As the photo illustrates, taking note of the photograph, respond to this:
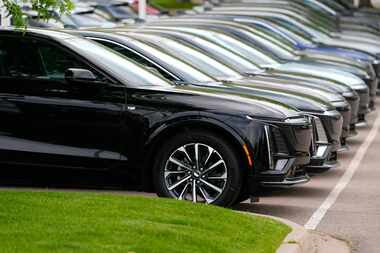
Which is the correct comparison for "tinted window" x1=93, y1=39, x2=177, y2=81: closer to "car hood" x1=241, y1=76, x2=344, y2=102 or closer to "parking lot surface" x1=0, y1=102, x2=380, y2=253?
"parking lot surface" x1=0, y1=102, x2=380, y2=253

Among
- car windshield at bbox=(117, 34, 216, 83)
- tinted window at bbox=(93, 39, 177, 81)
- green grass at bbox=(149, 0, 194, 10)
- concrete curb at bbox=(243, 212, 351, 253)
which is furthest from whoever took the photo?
green grass at bbox=(149, 0, 194, 10)

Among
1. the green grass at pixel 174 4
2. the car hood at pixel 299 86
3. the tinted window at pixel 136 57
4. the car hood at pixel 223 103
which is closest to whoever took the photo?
the car hood at pixel 223 103

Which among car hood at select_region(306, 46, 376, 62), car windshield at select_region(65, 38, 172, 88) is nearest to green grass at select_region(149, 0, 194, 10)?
car hood at select_region(306, 46, 376, 62)

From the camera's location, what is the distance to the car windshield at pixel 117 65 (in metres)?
12.2

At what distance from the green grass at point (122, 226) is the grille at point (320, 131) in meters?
4.05

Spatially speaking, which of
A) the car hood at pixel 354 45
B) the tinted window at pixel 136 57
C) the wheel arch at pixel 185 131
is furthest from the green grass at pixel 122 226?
the car hood at pixel 354 45

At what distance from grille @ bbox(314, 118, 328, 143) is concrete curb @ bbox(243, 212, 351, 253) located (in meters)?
3.94

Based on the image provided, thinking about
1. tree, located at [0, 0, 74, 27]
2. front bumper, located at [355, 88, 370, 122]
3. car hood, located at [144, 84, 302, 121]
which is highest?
tree, located at [0, 0, 74, 27]

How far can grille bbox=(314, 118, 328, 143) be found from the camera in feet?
48.4

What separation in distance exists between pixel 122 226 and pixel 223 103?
2.77m

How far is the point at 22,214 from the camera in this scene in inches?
387

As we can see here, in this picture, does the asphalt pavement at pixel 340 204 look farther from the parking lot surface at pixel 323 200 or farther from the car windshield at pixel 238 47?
the car windshield at pixel 238 47

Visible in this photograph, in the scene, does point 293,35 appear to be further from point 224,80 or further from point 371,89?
point 224,80

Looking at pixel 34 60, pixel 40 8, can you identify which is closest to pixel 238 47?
pixel 34 60
